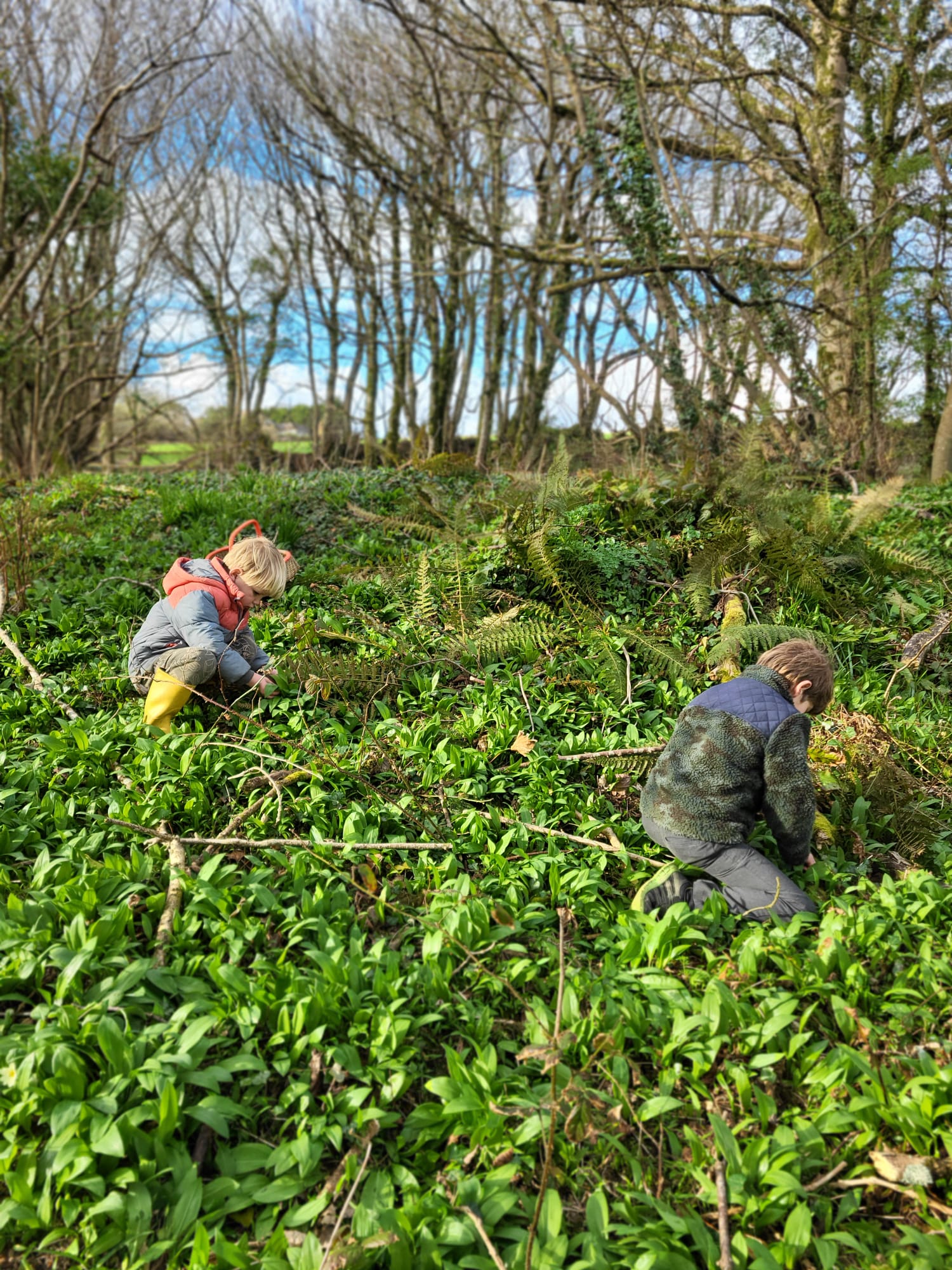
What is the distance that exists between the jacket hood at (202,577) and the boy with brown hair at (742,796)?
2.50 metres

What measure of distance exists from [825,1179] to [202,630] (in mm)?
3392

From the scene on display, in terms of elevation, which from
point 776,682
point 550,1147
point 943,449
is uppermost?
point 943,449

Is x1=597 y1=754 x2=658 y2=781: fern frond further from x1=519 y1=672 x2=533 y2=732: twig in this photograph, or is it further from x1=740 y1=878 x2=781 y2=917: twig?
x1=740 y1=878 x2=781 y2=917: twig

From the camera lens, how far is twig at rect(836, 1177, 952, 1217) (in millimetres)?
1944

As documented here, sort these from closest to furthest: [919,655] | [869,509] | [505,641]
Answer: [505,641]
[919,655]
[869,509]

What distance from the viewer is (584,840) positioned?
10.5ft

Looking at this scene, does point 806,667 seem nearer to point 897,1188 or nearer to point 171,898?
point 897,1188

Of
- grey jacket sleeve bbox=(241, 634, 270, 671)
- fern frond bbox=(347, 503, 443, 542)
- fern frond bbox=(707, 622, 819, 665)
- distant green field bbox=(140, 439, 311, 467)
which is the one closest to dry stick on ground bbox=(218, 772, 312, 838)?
grey jacket sleeve bbox=(241, 634, 270, 671)

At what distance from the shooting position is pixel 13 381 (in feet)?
42.9

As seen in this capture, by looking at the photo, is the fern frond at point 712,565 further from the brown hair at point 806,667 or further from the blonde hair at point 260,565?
the blonde hair at point 260,565

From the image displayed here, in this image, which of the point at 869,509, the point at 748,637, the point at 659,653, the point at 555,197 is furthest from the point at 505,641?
the point at 555,197

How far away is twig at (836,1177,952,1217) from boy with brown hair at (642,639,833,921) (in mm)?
932

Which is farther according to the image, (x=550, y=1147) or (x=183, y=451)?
(x=183, y=451)

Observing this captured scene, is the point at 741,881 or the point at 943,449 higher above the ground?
the point at 943,449
